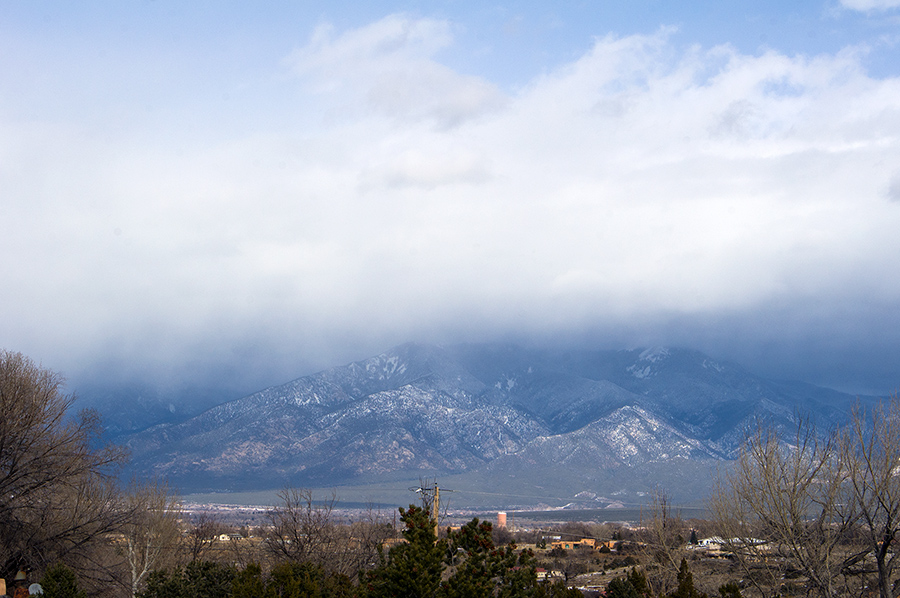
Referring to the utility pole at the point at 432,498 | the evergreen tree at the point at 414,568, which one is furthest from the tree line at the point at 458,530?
the utility pole at the point at 432,498

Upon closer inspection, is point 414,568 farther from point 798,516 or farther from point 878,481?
point 878,481

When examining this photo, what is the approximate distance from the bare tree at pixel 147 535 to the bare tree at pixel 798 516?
27.9 m

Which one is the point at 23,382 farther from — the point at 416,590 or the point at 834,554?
the point at 834,554

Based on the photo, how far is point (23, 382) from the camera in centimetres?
3619

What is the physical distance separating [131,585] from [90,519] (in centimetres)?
461

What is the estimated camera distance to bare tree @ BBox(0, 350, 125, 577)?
1371 inches

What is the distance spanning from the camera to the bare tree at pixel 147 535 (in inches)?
1654

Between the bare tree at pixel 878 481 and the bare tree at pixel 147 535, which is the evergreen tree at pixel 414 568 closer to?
the bare tree at pixel 878 481

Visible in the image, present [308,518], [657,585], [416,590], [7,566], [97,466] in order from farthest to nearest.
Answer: [657,585], [308,518], [97,466], [7,566], [416,590]

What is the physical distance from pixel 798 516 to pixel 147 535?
3743 cm

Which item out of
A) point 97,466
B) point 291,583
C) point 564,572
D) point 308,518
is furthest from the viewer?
point 564,572

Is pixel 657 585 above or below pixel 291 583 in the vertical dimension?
below

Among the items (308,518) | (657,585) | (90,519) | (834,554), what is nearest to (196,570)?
(90,519)

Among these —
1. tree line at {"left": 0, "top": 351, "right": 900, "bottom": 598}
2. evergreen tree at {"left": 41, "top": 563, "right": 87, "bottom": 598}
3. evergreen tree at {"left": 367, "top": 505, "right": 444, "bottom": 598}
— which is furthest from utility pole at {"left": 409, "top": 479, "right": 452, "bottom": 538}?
evergreen tree at {"left": 41, "top": 563, "right": 87, "bottom": 598}
